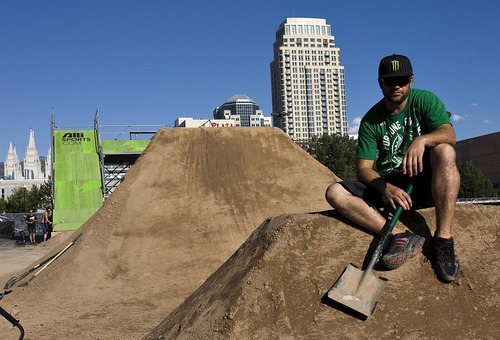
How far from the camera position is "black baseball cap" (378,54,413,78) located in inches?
163

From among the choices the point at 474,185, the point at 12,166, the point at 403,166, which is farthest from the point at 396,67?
the point at 12,166

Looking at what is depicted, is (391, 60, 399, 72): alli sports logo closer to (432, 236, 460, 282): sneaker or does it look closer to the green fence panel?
(432, 236, 460, 282): sneaker

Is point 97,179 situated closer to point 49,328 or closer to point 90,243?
point 90,243

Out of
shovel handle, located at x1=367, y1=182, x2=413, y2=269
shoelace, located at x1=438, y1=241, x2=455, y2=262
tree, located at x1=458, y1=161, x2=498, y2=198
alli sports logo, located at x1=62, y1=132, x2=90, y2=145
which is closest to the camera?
shovel handle, located at x1=367, y1=182, x2=413, y2=269

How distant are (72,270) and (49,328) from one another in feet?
9.69

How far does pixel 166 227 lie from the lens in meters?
13.0

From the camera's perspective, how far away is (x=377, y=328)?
353 centimetres

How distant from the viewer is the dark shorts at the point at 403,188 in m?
4.29

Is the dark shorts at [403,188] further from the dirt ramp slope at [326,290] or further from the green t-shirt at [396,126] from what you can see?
the dirt ramp slope at [326,290]

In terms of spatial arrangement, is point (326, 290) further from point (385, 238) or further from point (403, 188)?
point (403, 188)

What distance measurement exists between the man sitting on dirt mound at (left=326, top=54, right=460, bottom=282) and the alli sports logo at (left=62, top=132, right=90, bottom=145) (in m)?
25.1

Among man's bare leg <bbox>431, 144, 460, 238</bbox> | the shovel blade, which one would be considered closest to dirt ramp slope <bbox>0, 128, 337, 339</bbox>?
the shovel blade

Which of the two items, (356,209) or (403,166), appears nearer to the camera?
(403,166)

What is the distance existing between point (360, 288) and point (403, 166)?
111 cm
